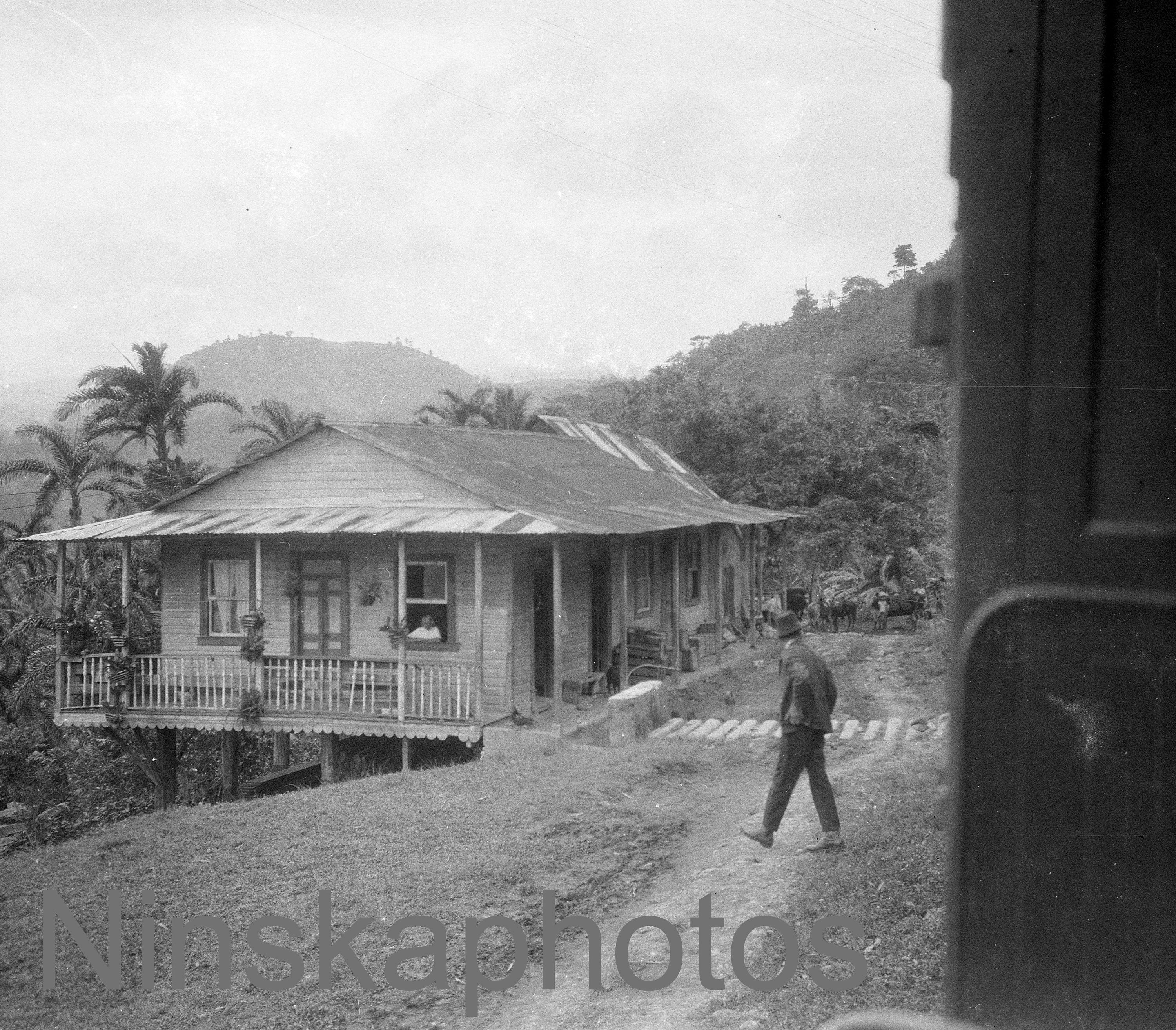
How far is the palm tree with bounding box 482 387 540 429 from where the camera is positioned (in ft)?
119

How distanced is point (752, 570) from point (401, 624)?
42.2ft

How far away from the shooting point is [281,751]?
2052 cm

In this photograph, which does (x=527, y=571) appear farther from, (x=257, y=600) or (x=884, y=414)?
(x=884, y=414)

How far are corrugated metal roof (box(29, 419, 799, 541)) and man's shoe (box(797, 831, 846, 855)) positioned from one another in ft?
22.8

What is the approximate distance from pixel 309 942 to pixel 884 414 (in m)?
26.5

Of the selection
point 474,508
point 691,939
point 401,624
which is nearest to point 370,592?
point 401,624

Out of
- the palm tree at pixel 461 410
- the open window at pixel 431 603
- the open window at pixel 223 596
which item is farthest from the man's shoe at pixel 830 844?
the palm tree at pixel 461 410

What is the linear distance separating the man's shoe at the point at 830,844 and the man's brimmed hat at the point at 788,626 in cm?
135

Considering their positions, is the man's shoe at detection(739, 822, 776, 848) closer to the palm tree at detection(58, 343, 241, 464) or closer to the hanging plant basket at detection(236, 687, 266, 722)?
the hanging plant basket at detection(236, 687, 266, 722)

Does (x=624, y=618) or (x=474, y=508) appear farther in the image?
(x=624, y=618)

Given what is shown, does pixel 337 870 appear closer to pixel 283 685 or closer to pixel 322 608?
pixel 283 685

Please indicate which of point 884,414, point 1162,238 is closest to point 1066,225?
point 1162,238

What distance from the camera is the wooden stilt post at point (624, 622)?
17234mm

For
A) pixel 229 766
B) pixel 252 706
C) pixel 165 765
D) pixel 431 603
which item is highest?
pixel 431 603
